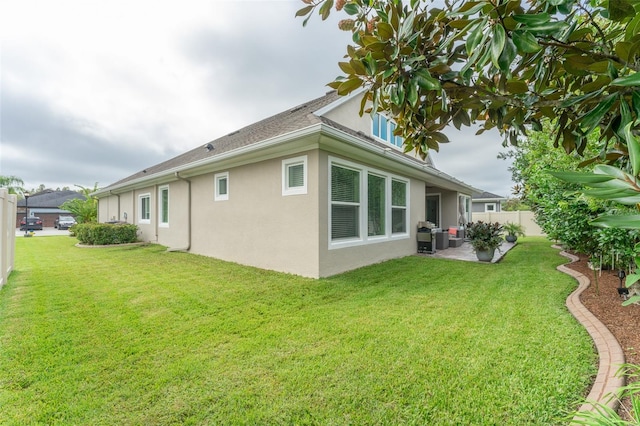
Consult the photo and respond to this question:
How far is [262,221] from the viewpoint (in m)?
7.57

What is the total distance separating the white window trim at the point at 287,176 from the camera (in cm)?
665

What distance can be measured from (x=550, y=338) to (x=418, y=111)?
3250 mm

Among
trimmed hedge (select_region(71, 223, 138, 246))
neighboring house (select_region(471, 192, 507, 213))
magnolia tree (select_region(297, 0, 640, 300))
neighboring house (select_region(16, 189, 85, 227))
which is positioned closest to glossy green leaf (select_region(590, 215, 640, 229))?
magnolia tree (select_region(297, 0, 640, 300))

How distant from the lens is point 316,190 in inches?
252

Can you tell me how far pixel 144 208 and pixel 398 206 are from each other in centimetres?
1216

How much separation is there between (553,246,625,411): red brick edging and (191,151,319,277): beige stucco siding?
4.55 m

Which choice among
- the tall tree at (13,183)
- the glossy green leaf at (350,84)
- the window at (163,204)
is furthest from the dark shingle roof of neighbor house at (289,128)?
the tall tree at (13,183)

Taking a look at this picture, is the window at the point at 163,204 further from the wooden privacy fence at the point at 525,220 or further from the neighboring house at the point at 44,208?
the neighboring house at the point at 44,208

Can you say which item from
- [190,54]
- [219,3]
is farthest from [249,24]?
[190,54]

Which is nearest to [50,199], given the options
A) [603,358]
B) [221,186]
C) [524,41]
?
[221,186]

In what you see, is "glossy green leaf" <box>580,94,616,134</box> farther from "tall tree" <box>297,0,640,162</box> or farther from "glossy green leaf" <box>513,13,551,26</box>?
"glossy green leaf" <box>513,13,551,26</box>

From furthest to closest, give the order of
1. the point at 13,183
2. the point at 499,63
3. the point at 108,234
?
the point at 13,183
the point at 108,234
the point at 499,63

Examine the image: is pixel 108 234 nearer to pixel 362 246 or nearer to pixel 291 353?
pixel 362 246

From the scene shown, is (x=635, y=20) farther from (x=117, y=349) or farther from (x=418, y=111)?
(x=117, y=349)
